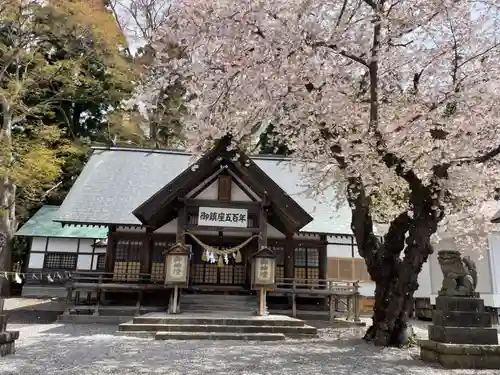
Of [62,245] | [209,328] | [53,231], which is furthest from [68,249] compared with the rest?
[209,328]

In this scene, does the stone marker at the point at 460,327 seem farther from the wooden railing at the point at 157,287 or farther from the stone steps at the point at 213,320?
the wooden railing at the point at 157,287

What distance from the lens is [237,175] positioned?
42.9 ft

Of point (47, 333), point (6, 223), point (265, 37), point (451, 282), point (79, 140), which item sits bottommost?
point (47, 333)

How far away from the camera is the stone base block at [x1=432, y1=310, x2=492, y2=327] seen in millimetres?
6836

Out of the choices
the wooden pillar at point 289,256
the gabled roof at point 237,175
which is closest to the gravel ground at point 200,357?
the gabled roof at point 237,175

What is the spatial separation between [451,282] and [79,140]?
2159 cm

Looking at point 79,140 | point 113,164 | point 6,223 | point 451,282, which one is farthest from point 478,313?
point 79,140

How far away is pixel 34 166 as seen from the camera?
15359 millimetres

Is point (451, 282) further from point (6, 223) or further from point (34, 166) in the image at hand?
point (6, 223)

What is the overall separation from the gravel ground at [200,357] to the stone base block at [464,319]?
77cm

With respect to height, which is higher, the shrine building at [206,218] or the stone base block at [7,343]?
the shrine building at [206,218]

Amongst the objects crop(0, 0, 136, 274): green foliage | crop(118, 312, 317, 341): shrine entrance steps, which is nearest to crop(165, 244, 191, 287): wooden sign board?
crop(118, 312, 317, 341): shrine entrance steps

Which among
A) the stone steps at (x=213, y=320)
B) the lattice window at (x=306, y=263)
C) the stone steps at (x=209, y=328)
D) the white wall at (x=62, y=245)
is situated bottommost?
the stone steps at (x=209, y=328)

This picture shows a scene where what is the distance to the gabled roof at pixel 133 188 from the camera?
13.7 meters
